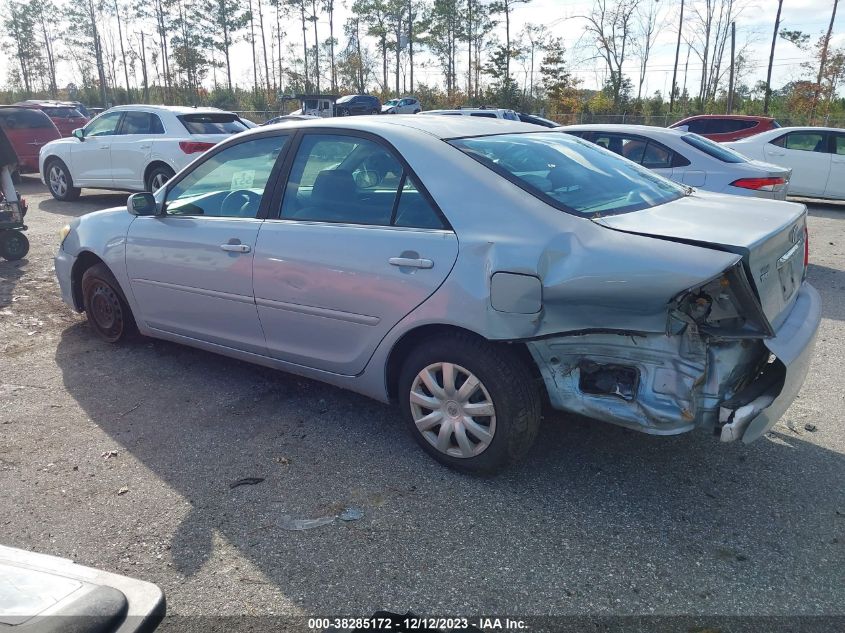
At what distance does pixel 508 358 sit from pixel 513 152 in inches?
44.6

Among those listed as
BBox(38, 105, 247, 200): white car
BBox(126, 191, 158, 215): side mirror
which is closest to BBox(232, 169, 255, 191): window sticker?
BBox(126, 191, 158, 215): side mirror

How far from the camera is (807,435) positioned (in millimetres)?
3703

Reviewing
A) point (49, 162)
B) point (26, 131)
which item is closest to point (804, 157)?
point (49, 162)

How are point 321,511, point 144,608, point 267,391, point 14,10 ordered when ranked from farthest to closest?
point 14,10 < point 267,391 < point 321,511 < point 144,608

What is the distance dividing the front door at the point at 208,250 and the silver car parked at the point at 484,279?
14mm

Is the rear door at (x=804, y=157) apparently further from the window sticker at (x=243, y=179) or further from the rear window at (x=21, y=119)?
the rear window at (x=21, y=119)

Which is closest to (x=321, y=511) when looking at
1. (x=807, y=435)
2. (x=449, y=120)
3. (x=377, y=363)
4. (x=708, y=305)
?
(x=377, y=363)

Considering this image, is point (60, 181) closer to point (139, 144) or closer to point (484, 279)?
point (139, 144)

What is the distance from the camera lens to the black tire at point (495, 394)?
303 cm

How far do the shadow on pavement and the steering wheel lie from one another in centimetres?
115

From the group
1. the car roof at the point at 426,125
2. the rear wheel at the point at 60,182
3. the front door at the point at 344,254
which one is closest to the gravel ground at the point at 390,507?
the front door at the point at 344,254

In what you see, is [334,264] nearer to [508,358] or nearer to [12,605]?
[508,358]

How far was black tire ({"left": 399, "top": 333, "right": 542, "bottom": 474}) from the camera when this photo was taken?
303cm

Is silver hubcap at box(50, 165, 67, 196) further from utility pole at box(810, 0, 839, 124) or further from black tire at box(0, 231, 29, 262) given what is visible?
utility pole at box(810, 0, 839, 124)
